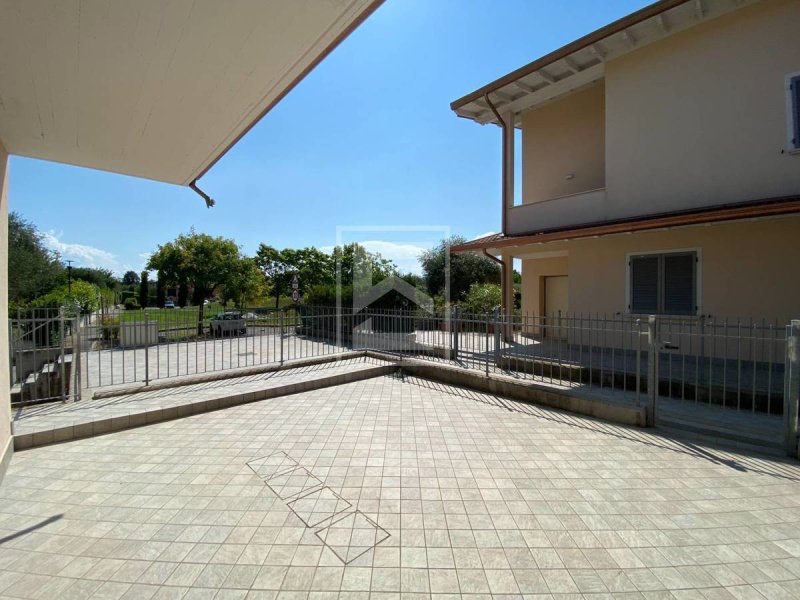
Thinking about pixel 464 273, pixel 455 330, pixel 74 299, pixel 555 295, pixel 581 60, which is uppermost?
pixel 581 60

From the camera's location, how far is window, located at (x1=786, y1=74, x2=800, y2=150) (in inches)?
273

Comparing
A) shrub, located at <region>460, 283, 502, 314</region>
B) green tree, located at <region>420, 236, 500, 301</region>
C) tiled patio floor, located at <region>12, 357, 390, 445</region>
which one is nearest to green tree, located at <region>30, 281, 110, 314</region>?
tiled patio floor, located at <region>12, 357, 390, 445</region>

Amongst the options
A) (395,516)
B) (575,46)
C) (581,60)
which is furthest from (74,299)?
(581,60)

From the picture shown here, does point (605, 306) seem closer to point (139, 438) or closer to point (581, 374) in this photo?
point (581, 374)

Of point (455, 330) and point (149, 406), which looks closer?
point (149, 406)

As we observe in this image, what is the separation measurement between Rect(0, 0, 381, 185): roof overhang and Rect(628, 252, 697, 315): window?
872 cm

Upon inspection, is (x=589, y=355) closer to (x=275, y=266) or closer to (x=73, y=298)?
(x=73, y=298)

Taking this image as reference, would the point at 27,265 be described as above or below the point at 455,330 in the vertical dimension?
above

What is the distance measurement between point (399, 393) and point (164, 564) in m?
4.59

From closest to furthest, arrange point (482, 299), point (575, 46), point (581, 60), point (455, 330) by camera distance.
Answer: point (455, 330) → point (575, 46) → point (581, 60) → point (482, 299)

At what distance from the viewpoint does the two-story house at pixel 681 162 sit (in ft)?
23.3

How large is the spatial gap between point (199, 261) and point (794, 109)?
66.7 feet

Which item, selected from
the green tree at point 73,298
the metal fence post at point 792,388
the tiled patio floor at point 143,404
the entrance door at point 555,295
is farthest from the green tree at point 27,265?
the metal fence post at point 792,388

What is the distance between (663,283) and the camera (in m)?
8.41
